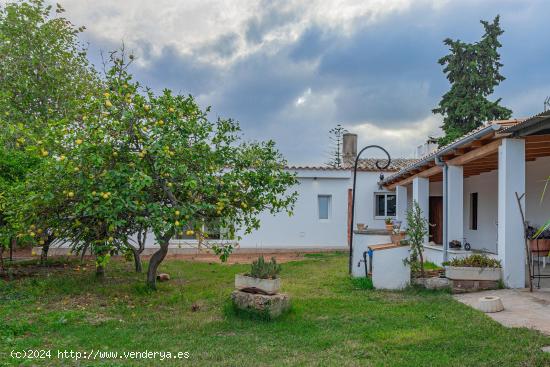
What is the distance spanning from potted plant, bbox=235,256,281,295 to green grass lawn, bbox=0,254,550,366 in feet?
1.53

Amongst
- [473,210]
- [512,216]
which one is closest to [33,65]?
[512,216]

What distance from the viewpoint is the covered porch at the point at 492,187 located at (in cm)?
830

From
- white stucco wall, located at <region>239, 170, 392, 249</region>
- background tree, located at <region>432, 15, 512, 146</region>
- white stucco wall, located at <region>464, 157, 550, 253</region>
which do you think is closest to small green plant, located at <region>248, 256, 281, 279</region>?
white stucco wall, located at <region>464, 157, 550, 253</region>

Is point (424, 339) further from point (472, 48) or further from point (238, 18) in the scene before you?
point (472, 48)

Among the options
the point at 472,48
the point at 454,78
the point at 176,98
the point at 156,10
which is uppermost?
the point at 472,48

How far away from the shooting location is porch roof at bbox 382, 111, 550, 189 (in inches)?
295

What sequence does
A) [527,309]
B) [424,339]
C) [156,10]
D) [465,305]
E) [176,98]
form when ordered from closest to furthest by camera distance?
[424,339] < [527,309] < [465,305] < [176,98] < [156,10]

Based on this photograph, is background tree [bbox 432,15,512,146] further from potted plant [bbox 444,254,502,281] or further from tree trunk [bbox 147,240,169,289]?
tree trunk [bbox 147,240,169,289]

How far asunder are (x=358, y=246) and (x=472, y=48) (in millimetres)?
20484

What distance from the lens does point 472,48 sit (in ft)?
85.0

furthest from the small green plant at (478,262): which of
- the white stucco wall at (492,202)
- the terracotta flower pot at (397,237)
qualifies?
the white stucco wall at (492,202)

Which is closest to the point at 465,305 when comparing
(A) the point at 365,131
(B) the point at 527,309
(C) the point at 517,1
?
(B) the point at 527,309

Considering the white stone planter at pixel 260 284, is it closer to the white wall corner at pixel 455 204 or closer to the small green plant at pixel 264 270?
the small green plant at pixel 264 270

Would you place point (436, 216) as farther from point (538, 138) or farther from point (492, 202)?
point (538, 138)
